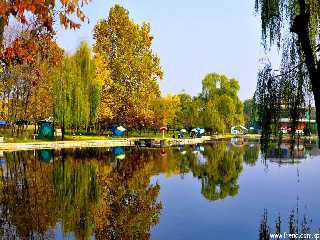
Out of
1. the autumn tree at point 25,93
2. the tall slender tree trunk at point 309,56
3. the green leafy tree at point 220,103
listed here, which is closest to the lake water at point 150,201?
the tall slender tree trunk at point 309,56

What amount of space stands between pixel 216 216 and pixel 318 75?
8.98 metres

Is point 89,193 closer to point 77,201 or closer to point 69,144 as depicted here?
point 77,201

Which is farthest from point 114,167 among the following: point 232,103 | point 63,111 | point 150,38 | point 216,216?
point 232,103

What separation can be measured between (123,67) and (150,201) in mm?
42155

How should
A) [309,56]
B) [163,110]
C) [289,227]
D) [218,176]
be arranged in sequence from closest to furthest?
1. [309,56]
2. [289,227]
3. [218,176]
4. [163,110]

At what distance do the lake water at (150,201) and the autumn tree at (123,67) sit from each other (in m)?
29.4

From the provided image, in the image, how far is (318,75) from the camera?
625 cm

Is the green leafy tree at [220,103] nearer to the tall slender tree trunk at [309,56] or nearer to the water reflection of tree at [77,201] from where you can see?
the water reflection of tree at [77,201]

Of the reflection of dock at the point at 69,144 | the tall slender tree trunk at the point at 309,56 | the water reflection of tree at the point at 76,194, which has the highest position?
the tall slender tree trunk at the point at 309,56

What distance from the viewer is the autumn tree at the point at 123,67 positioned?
5722cm

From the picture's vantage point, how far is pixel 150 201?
53.9 ft

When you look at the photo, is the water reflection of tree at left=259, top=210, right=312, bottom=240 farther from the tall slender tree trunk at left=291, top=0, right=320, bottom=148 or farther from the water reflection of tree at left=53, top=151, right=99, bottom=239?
the tall slender tree trunk at left=291, top=0, right=320, bottom=148

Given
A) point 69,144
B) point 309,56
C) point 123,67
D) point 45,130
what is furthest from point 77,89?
point 309,56

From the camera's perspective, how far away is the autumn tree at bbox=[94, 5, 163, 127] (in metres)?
57.2
